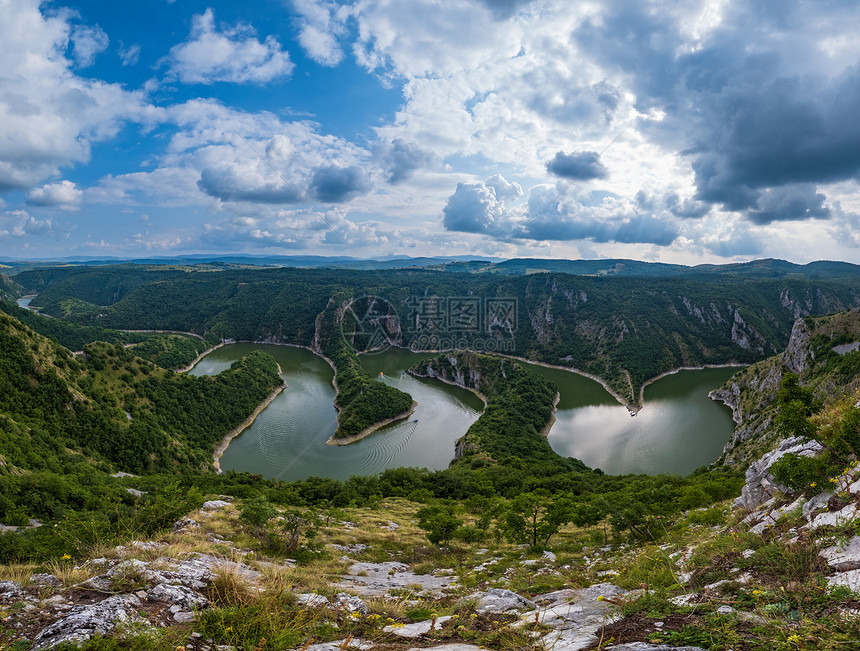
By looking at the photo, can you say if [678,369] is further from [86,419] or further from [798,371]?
[86,419]

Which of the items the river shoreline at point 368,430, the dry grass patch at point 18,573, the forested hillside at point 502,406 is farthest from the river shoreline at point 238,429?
the dry grass patch at point 18,573

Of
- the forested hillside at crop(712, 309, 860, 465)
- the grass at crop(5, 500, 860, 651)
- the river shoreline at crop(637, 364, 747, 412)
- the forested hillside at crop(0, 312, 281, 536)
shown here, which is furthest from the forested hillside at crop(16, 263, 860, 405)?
the grass at crop(5, 500, 860, 651)

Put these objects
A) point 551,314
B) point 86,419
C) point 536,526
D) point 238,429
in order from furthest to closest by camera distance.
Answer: point 551,314, point 238,429, point 86,419, point 536,526

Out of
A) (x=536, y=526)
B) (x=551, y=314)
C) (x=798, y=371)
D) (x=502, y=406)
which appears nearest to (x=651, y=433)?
(x=798, y=371)

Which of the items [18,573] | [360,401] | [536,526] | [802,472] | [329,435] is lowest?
[329,435]

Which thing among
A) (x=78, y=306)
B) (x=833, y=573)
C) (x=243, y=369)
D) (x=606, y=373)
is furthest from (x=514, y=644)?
(x=78, y=306)

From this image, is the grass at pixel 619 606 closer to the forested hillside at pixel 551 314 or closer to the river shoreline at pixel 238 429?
the river shoreline at pixel 238 429

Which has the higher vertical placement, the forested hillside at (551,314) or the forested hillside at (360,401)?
the forested hillside at (551,314)
